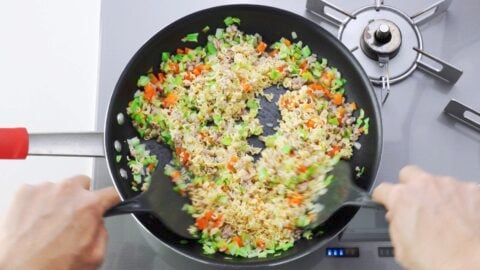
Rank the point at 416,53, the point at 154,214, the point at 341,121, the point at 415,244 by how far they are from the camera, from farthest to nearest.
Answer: the point at 416,53 → the point at 341,121 → the point at 154,214 → the point at 415,244

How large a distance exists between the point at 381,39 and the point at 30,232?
762 mm

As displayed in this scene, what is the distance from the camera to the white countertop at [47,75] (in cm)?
119

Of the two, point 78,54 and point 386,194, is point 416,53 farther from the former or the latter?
point 78,54

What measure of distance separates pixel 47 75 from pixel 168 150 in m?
0.35

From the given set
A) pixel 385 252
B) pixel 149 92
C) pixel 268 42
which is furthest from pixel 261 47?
pixel 385 252

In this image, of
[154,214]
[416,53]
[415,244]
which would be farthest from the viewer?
[416,53]

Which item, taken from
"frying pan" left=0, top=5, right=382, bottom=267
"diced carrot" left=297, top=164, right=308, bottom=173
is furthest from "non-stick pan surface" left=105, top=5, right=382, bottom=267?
"diced carrot" left=297, top=164, right=308, bottom=173

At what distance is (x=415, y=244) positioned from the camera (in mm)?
800

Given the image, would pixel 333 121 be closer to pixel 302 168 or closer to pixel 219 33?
pixel 302 168

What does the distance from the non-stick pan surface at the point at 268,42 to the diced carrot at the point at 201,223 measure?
0.11 ft

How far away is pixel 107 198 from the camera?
899 mm

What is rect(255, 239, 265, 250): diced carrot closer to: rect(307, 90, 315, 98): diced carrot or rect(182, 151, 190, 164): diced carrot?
rect(182, 151, 190, 164): diced carrot

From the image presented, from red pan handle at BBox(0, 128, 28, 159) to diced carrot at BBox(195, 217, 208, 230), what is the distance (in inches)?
13.1

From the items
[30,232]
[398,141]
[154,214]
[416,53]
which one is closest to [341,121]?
[398,141]
